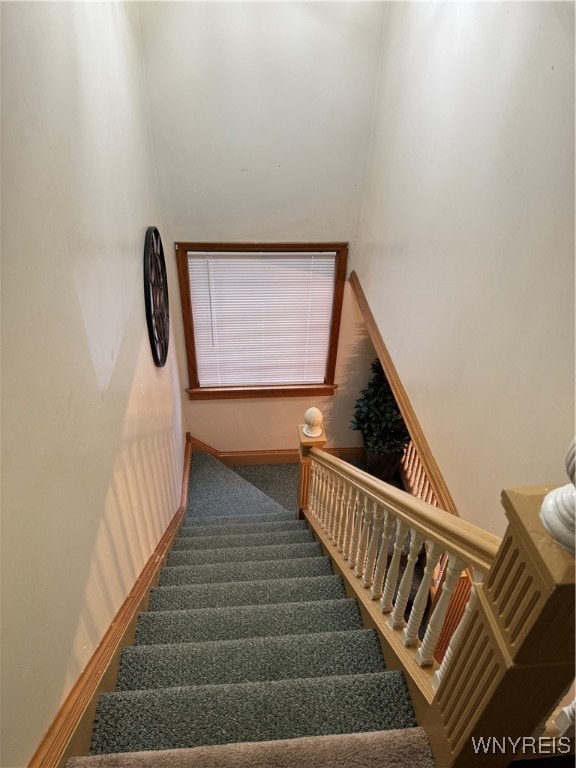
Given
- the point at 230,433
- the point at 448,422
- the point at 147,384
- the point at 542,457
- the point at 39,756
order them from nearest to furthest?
the point at 39,756 → the point at 542,457 → the point at 448,422 → the point at 147,384 → the point at 230,433

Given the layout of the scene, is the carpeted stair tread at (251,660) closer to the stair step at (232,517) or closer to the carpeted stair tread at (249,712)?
the carpeted stair tread at (249,712)

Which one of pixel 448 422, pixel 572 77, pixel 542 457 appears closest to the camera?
pixel 572 77

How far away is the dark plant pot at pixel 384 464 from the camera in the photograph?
13.9ft

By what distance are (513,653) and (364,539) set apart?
114 centimetres

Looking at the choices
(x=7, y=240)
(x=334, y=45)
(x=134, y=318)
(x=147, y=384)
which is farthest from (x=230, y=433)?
(x=7, y=240)

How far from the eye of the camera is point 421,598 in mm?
1302

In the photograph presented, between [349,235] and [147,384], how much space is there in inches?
81.3

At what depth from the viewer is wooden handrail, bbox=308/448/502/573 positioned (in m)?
0.96

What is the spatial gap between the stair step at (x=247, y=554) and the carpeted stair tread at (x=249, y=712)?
49.5 inches

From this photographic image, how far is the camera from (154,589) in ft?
7.04

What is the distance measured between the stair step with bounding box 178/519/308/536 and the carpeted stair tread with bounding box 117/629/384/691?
1638 mm

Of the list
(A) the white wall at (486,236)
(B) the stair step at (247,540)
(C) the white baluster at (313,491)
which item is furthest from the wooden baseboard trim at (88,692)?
(A) the white wall at (486,236)

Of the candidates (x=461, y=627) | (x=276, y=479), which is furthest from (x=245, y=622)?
(x=276, y=479)

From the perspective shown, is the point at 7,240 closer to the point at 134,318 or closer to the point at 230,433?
the point at 134,318
